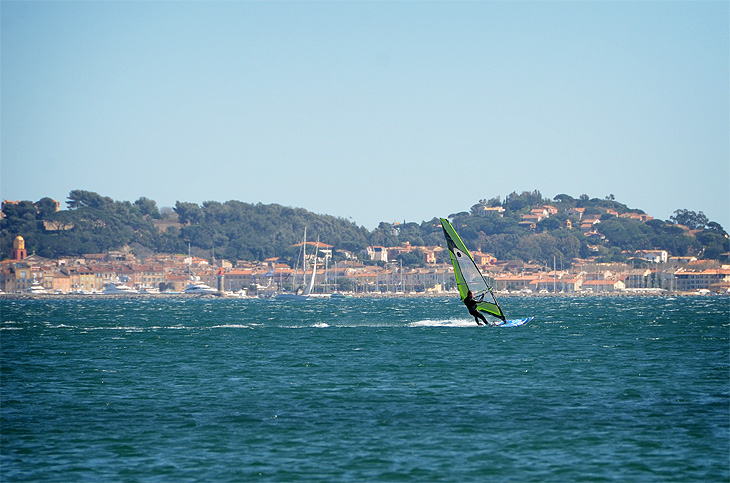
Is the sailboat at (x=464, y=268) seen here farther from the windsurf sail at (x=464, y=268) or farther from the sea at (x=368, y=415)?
the sea at (x=368, y=415)

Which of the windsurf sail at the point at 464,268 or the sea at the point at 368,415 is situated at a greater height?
the windsurf sail at the point at 464,268

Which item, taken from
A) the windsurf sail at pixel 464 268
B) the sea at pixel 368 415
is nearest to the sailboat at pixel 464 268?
the windsurf sail at pixel 464 268

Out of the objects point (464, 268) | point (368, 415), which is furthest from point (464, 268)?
point (368, 415)

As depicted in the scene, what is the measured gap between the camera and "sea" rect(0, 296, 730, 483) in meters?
17.8

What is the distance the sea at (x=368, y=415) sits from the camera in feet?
58.4

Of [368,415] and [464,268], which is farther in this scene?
[464,268]

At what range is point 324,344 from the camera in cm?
4672

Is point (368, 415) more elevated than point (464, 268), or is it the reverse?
point (464, 268)

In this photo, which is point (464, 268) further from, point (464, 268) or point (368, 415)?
point (368, 415)

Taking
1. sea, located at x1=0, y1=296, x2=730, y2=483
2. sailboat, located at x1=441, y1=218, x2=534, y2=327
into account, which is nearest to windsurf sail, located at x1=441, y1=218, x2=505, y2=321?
sailboat, located at x1=441, y1=218, x2=534, y2=327

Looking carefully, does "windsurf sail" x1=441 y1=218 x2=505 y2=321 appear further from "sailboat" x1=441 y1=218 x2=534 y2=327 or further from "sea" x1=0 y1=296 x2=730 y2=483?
"sea" x1=0 y1=296 x2=730 y2=483

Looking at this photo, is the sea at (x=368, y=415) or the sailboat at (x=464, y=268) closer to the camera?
the sea at (x=368, y=415)

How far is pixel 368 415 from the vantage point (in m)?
23.0

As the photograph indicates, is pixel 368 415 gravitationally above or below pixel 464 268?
below
